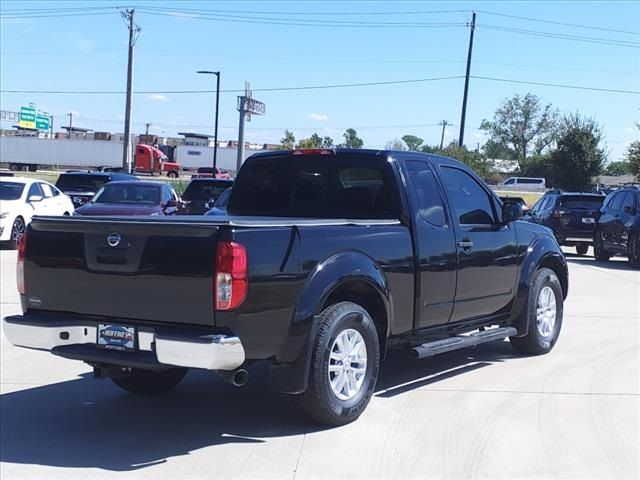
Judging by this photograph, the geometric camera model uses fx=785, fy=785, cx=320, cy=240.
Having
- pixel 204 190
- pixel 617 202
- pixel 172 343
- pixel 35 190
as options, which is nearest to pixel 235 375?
pixel 172 343

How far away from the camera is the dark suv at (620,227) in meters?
17.8

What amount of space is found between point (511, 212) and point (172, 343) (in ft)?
12.7

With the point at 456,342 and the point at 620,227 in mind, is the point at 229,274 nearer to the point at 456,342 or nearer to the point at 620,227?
the point at 456,342

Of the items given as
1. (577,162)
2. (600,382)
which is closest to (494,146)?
(577,162)

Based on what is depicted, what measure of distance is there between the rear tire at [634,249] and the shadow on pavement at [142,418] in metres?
11.7

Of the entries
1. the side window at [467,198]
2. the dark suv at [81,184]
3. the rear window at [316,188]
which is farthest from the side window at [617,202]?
the rear window at [316,188]

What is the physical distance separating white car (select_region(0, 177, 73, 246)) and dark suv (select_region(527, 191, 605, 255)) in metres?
12.2

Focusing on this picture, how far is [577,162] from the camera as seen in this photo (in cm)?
4731

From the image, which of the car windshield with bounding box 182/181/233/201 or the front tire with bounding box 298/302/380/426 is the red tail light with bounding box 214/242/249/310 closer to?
the front tire with bounding box 298/302/380/426

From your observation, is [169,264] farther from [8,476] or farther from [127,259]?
[8,476]

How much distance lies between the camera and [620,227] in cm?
1825

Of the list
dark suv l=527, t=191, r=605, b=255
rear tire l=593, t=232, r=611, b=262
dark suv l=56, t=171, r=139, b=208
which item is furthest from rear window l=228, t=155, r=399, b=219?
dark suv l=56, t=171, r=139, b=208

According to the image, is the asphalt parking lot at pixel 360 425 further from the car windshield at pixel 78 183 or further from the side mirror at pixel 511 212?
the car windshield at pixel 78 183

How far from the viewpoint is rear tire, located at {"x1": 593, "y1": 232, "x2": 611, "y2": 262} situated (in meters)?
19.4
